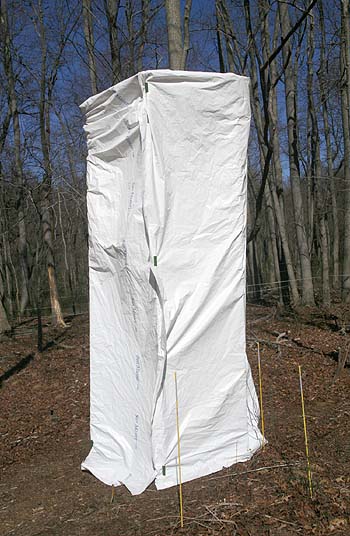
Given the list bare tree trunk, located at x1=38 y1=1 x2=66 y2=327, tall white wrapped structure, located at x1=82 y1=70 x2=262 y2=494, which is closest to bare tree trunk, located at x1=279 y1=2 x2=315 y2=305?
bare tree trunk, located at x1=38 y1=1 x2=66 y2=327

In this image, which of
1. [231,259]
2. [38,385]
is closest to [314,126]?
[38,385]

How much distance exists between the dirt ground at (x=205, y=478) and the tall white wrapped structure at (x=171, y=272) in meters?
0.30

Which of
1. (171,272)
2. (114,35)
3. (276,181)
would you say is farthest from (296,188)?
(171,272)

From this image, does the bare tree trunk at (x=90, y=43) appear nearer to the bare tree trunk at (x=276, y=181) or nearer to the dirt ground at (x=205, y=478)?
the bare tree trunk at (x=276, y=181)

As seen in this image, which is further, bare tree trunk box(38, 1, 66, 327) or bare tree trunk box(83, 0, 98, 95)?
bare tree trunk box(38, 1, 66, 327)

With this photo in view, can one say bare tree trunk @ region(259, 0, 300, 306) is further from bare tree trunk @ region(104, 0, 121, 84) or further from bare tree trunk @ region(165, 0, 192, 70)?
bare tree trunk @ region(165, 0, 192, 70)

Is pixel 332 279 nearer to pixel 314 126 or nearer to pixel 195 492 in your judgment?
pixel 314 126

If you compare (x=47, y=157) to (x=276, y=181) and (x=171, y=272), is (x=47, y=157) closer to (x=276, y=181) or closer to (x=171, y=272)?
(x=276, y=181)

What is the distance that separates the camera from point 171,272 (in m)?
4.21

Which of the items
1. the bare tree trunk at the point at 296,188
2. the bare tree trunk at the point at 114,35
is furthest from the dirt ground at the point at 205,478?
the bare tree trunk at the point at 114,35

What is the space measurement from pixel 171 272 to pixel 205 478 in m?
1.82

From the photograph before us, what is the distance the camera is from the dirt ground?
352 cm

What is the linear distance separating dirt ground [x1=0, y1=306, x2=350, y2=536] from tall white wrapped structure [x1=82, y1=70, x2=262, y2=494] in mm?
299

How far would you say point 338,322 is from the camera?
36.6 ft
